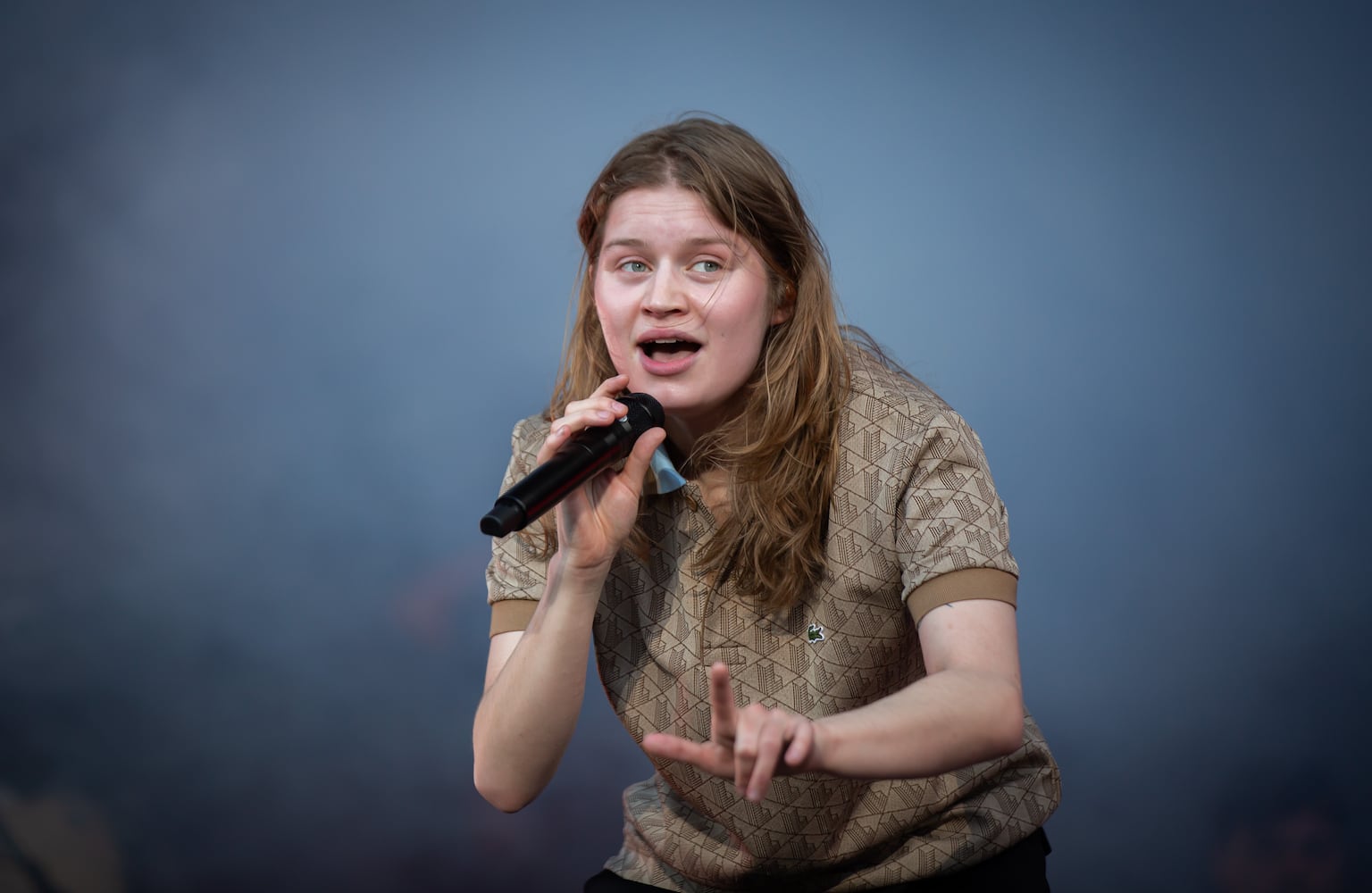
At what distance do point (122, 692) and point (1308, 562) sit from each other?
2.44 meters

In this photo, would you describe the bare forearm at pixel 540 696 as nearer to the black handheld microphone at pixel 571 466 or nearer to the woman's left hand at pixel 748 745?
the black handheld microphone at pixel 571 466

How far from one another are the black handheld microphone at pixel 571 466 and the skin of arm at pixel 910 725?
0.22m

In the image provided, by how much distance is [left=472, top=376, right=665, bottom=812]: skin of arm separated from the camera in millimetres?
1323

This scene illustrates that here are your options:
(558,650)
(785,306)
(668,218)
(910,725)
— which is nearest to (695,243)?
(668,218)

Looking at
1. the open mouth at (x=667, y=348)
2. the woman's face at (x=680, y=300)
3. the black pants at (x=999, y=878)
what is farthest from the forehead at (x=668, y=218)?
the black pants at (x=999, y=878)

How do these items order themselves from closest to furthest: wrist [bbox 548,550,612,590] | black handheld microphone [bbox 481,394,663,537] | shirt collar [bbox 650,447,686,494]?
black handheld microphone [bbox 481,394,663,537] < wrist [bbox 548,550,612,590] < shirt collar [bbox 650,447,686,494]

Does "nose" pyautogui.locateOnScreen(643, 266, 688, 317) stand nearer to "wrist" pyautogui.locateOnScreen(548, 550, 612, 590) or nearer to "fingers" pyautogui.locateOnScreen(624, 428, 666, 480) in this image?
"fingers" pyautogui.locateOnScreen(624, 428, 666, 480)

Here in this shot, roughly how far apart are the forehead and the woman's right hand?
0.20 m

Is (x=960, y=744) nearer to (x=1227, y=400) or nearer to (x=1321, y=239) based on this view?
(x=1227, y=400)

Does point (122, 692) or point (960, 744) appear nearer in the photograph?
point (960, 744)

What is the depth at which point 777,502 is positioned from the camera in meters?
1.39

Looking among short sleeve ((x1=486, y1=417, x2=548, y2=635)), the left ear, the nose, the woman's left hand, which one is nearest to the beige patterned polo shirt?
short sleeve ((x1=486, y1=417, x2=548, y2=635))

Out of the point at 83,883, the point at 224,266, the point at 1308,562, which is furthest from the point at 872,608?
the point at 83,883

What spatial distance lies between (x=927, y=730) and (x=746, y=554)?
404 mm
